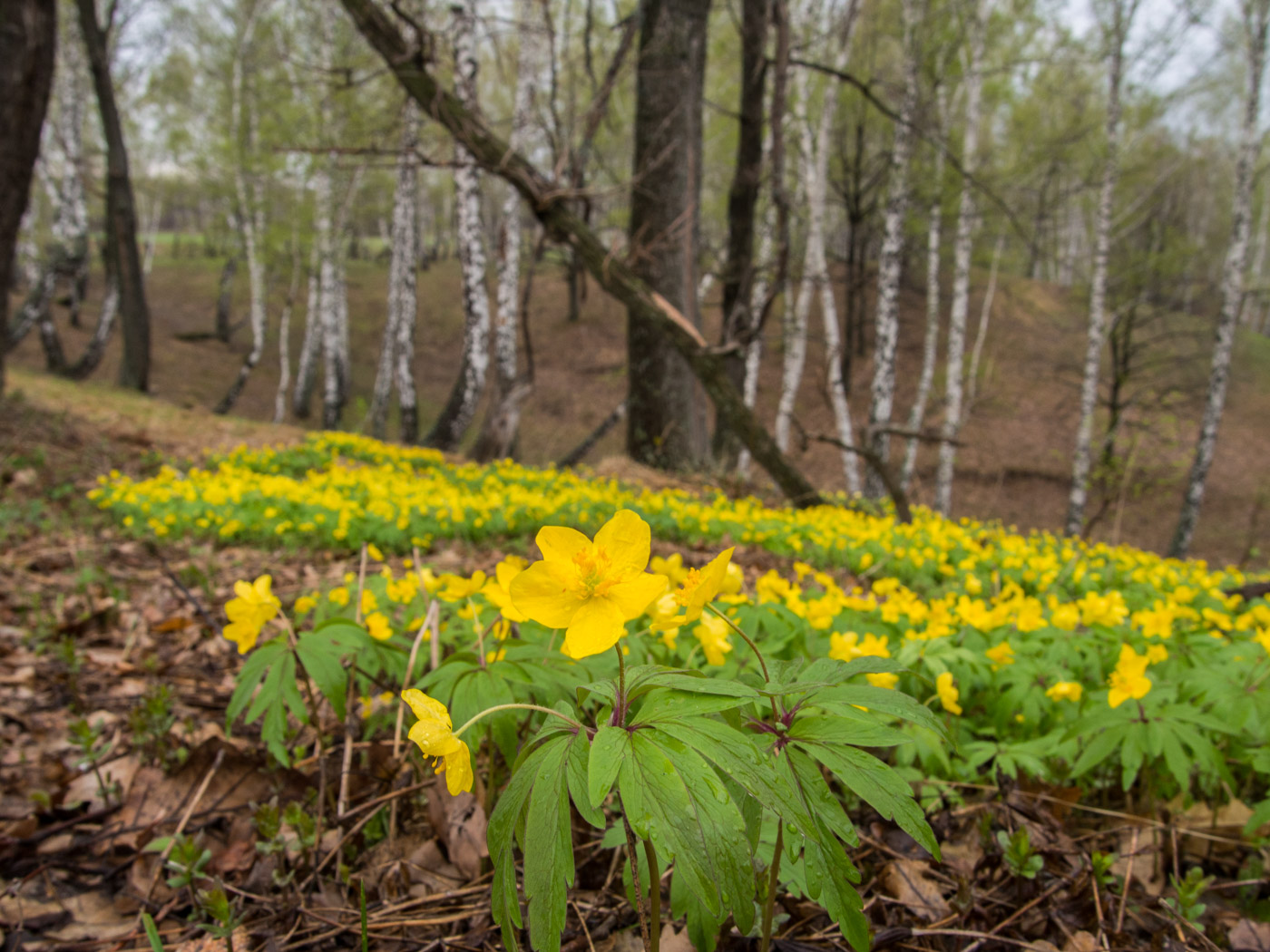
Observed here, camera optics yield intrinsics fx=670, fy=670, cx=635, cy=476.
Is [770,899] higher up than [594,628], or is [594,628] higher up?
[594,628]

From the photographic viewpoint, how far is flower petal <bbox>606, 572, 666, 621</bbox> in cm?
82

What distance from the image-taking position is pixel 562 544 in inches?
33.8

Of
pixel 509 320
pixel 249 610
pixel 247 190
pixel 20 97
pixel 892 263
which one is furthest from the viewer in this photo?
pixel 247 190

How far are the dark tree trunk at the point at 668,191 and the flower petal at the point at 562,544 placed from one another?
19.8ft

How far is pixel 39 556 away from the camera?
12.7 feet

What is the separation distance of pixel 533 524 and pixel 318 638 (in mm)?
3322

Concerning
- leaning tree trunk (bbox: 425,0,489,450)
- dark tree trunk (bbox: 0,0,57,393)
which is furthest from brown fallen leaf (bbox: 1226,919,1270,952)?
leaning tree trunk (bbox: 425,0,489,450)

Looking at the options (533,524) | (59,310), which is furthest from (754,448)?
(59,310)

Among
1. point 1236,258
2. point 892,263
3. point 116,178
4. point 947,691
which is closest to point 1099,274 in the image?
point 1236,258

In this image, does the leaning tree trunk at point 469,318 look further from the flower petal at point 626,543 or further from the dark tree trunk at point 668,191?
the flower petal at point 626,543

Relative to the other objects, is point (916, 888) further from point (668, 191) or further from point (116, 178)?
point (116, 178)

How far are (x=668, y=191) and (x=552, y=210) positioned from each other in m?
2.10

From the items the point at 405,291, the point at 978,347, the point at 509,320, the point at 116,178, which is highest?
the point at 116,178

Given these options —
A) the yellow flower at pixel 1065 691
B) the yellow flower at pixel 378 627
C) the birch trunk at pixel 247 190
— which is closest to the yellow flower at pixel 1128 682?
the yellow flower at pixel 1065 691
